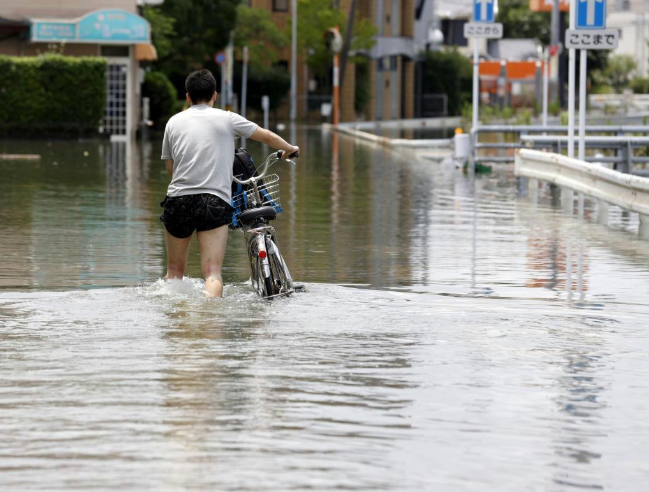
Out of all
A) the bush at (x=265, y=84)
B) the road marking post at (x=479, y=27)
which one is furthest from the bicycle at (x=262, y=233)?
the bush at (x=265, y=84)

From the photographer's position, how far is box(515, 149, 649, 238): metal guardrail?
1802 centimetres

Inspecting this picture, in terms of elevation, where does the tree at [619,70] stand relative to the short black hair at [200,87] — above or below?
above

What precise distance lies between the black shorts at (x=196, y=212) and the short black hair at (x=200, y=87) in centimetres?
69

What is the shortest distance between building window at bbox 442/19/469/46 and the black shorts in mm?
111168

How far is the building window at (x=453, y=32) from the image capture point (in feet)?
395

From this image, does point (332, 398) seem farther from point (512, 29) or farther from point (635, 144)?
point (512, 29)

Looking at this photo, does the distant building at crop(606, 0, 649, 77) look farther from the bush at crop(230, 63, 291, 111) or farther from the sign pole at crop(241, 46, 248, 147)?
the sign pole at crop(241, 46, 248, 147)

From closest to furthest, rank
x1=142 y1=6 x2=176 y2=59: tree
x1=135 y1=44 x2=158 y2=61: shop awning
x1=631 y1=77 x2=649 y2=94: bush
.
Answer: x1=135 y1=44 x2=158 y2=61: shop awning, x1=142 y1=6 x2=176 y2=59: tree, x1=631 y1=77 x2=649 y2=94: bush

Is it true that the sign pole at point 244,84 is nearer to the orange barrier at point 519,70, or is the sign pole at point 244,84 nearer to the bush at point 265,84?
the bush at point 265,84

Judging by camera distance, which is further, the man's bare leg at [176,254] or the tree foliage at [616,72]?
the tree foliage at [616,72]

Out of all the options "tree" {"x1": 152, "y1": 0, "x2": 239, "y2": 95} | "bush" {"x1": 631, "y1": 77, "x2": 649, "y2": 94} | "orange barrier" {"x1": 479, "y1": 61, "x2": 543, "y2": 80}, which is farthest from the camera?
"bush" {"x1": 631, "y1": 77, "x2": 649, "y2": 94}

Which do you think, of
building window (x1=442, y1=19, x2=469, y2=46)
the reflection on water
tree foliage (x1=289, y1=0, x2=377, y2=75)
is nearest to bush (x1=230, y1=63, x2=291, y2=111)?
tree foliage (x1=289, y1=0, x2=377, y2=75)

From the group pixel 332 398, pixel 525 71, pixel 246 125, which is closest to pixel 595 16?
pixel 246 125

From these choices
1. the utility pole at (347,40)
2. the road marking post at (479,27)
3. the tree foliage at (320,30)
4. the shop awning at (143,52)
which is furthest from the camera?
the tree foliage at (320,30)
